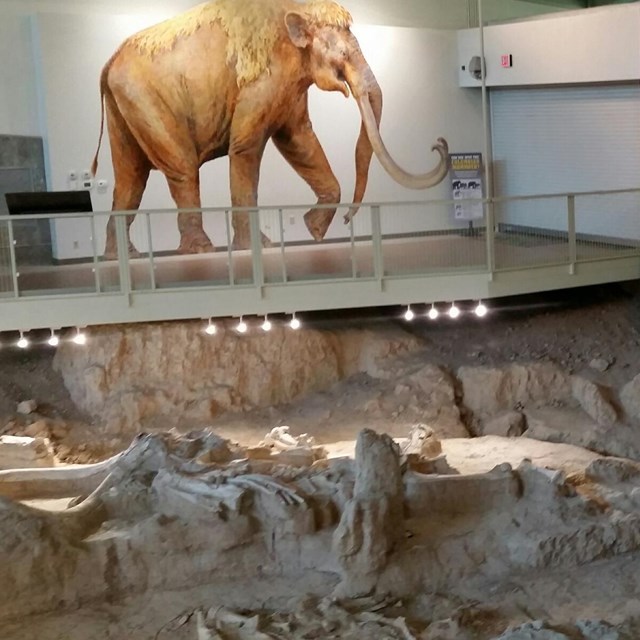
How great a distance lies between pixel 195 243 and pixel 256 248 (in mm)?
884

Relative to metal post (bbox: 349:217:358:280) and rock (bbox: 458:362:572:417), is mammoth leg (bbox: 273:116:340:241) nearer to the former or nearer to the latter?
metal post (bbox: 349:217:358:280)

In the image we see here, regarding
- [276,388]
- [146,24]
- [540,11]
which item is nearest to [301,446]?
[276,388]

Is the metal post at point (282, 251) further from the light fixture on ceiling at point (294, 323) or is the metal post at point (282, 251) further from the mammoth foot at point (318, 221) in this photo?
the light fixture on ceiling at point (294, 323)

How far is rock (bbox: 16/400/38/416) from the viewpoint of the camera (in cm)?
1684

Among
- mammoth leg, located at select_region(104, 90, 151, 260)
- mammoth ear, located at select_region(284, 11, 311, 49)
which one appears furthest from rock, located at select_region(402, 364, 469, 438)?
mammoth ear, located at select_region(284, 11, 311, 49)

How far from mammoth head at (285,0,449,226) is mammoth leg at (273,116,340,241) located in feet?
2.73

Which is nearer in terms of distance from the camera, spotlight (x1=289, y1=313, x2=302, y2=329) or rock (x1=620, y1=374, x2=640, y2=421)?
rock (x1=620, y1=374, x2=640, y2=421)

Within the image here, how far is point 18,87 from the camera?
17.5 meters

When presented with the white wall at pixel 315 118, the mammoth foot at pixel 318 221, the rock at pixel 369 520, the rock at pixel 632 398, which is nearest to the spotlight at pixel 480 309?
the white wall at pixel 315 118

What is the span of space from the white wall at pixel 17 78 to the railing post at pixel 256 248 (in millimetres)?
4559

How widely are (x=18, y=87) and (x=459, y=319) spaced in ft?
26.5

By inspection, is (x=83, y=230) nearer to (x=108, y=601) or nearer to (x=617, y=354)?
(x=108, y=601)

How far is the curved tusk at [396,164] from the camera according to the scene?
17047 millimetres

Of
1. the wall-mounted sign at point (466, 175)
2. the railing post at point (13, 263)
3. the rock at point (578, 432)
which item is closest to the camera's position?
the railing post at point (13, 263)
